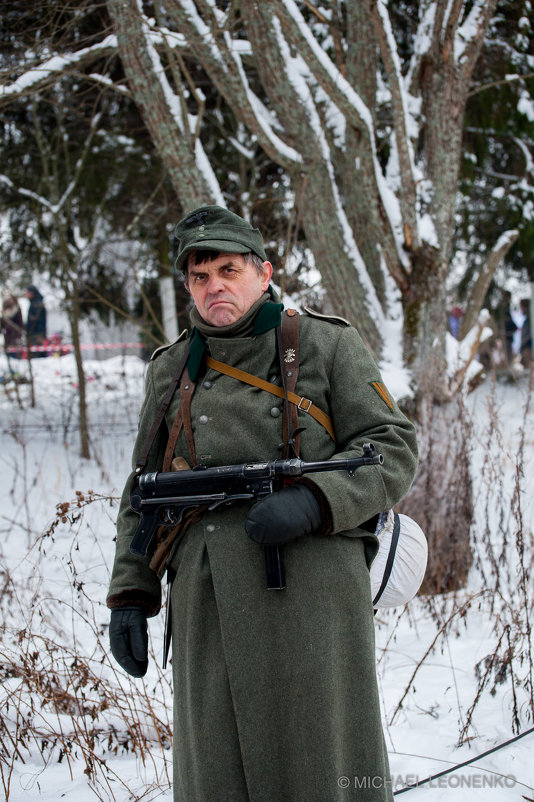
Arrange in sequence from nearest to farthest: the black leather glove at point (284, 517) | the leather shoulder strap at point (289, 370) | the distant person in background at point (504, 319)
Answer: the black leather glove at point (284, 517) → the leather shoulder strap at point (289, 370) → the distant person in background at point (504, 319)

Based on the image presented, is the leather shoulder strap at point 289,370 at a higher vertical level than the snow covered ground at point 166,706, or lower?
higher

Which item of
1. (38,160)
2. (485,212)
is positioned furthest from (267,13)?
(485,212)

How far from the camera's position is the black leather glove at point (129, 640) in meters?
1.76

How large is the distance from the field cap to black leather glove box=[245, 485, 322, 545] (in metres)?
0.66

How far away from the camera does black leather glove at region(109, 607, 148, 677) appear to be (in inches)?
69.3

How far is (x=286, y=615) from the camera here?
1614 mm

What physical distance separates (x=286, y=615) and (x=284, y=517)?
0.28 meters

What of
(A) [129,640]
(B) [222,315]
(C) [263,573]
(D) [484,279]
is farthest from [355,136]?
(A) [129,640]

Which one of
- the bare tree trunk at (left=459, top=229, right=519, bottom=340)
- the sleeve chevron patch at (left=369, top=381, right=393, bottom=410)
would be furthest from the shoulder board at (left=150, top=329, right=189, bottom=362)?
the bare tree trunk at (left=459, top=229, right=519, bottom=340)

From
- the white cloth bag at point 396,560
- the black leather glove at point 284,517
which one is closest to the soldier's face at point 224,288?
the black leather glove at point 284,517

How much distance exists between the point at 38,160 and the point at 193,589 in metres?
7.89

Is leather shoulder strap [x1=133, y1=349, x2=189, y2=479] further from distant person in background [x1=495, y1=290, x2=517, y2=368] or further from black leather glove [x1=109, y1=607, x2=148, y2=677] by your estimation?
distant person in background [x1=495, y1=290, x2=517, y2=368]

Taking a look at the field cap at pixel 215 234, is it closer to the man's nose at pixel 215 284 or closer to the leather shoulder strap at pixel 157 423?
the man's nose at pixel 215 284

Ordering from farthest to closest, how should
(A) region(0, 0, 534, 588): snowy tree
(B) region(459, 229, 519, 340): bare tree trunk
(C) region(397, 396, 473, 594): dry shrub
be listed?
1. (B) region(459, 229, 519, 340): bare tree trunk
2. (C) region(397, 396, 473, 594): dry shrub
3. (A) region(0, 0, 534, 588): snowy tree
